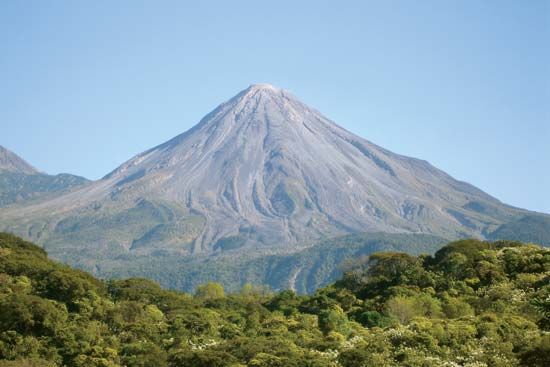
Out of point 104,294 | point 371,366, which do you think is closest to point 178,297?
point 104,294

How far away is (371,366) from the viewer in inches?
1420

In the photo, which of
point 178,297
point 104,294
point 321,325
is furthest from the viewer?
point 178,297

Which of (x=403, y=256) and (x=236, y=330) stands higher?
(x=403, y=256)

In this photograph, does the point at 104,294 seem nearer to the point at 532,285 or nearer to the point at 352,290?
the point at 352,290

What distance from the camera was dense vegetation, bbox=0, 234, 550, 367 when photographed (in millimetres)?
38188

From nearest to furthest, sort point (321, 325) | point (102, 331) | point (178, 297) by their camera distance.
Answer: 1. point (102, 331)
2. point (321, 325)
3. point (178, 297)

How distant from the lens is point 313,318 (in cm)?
5234

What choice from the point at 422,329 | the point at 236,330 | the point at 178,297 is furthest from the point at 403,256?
the point at 422,329

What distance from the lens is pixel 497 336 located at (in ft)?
127

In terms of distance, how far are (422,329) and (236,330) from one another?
11953mm

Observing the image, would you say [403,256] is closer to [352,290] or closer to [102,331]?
[352,290]

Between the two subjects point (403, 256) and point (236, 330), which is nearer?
point (236, 330)

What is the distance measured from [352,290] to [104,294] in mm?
16388

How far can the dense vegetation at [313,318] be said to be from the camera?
38188 mm
